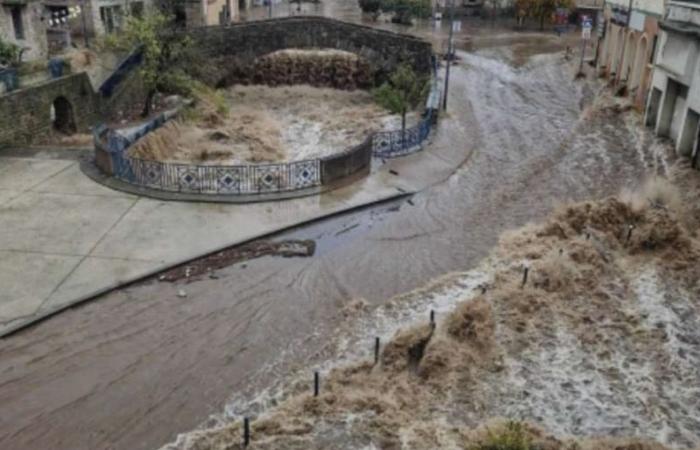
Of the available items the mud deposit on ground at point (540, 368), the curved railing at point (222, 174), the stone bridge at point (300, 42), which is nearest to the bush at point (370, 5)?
the stone bridge at point (300, 42)

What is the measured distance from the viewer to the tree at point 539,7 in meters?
62.1

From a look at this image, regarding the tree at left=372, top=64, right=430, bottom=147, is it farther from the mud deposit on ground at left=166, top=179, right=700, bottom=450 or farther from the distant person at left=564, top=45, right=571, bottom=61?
the distant person at left=564, top=45, right=571, bottom=61

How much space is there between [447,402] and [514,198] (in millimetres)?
11294

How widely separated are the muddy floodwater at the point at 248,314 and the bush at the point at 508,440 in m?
3.70

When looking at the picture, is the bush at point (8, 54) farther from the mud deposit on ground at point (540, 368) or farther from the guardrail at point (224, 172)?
the mud deposit on ground at point (540, 368)

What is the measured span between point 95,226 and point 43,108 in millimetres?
9756

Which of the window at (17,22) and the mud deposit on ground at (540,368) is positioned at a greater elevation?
the window at (17,22)

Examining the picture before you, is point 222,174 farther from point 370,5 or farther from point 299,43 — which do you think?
point 370,5

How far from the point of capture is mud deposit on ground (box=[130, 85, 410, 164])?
27.5 metres

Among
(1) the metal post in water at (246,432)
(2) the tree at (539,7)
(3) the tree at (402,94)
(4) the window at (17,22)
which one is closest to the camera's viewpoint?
(1) the metal post in water at (246,432)

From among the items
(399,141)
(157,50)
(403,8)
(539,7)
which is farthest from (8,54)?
(539,7)

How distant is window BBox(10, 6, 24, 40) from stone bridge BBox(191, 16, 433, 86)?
1192 centimetres

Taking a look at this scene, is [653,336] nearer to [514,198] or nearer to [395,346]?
[395,346]

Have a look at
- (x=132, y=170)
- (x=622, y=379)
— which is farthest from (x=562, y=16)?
(x=622, y=379)
